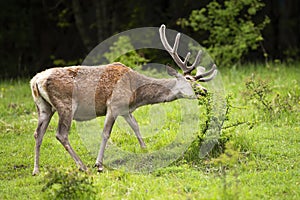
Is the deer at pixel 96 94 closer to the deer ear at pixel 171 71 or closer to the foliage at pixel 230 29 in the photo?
A: the deer ear at pixel 171 71

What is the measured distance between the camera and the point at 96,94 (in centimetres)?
739

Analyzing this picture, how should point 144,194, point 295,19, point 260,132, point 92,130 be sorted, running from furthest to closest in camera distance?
point 295,19, point 92,130, point 260,132, point 144,194

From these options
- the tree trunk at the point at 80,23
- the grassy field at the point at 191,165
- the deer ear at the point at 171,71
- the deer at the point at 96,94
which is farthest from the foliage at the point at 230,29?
the deer ear at the point at 171,71

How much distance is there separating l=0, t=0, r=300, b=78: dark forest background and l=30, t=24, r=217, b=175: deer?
864cm

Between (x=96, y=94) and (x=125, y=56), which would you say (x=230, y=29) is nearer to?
(x=125, y=56)

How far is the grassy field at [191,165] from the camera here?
5.71m

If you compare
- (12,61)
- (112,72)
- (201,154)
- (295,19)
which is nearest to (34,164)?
(112,72)

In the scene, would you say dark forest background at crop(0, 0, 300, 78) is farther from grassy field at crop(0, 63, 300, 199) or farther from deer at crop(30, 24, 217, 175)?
deer at crop(30, 24, 217, 175)

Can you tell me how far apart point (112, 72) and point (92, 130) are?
174 cm

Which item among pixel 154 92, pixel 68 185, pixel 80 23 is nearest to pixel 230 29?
pixel 80 23

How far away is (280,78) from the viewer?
38.5 ft

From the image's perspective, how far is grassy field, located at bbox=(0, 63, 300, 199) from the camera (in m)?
5.71

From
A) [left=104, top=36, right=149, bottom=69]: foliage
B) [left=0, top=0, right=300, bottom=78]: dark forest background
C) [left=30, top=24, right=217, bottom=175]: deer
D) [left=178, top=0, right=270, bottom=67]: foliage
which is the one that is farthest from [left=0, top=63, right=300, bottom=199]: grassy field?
[left=0, top=0, right=300, bottom=78]: dark forest background

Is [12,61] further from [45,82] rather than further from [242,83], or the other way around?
[45,82]
